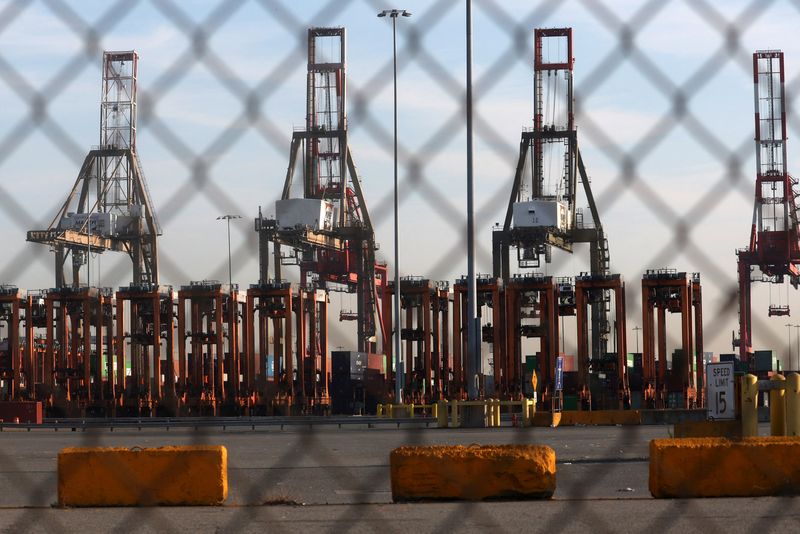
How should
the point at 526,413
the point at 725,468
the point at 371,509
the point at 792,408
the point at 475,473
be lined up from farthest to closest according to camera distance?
the point at 526,413 < the point at 792,408 < the point at 725,468 < the point at 475,473 < the point at 371,509

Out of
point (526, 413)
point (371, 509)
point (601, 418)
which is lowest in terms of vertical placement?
point (601, 418)

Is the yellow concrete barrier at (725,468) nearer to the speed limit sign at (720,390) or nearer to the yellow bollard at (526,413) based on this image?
the speed limit sign at (720,390)

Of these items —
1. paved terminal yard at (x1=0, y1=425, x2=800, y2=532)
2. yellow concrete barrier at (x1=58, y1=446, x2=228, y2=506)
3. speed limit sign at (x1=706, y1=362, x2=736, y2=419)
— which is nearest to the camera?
paved terminal yard at (x1=0, y1=425, x2=800, y2=532)

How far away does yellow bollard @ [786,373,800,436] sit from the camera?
15.7 m

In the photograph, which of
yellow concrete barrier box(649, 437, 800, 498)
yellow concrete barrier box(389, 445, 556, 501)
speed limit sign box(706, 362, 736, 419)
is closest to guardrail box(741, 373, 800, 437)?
yellow concrete barrier box(649, 437, 800, 498)

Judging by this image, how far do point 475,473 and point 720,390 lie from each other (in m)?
9.31

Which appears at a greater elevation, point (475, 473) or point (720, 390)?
point (720, 390)

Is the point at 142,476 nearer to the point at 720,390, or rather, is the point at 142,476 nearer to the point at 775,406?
the point at 775,406

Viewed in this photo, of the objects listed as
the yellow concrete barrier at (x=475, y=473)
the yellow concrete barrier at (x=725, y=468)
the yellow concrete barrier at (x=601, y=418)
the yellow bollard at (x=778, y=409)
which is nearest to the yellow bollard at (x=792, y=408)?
the yellow bollard at (x=778, y=409)

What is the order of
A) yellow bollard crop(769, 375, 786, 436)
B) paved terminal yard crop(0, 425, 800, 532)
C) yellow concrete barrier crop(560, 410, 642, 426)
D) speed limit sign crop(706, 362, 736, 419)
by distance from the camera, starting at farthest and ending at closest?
yellow concrete barrier crop(560, 410, 642, 426)
speed limit sign crop(706, 362, 736, 419)
yellow bollard crop(769, 375, 786, 436)
paved terminal yard crop(0, 425, 800, 532)

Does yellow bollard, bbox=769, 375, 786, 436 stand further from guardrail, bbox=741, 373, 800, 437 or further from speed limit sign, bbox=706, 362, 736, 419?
speed limit sign, bbox=706, 362, 736, 419

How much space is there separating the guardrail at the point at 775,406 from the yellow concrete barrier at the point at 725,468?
9.16 feet

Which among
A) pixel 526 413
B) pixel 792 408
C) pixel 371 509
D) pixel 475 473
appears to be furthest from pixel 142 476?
pixel 526 413

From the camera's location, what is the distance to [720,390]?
2084 centimetres
